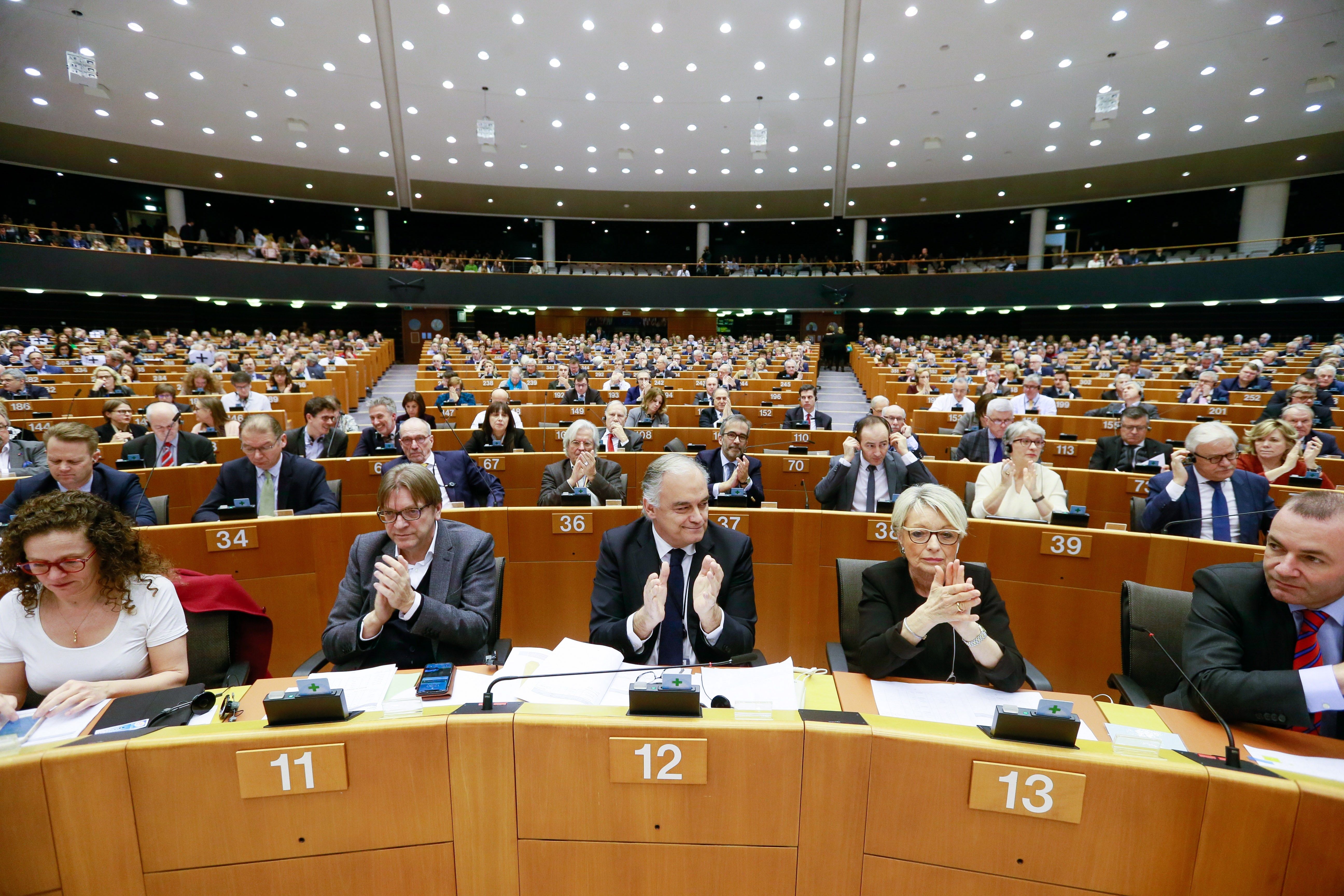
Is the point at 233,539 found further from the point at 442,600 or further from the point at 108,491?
the point at 442,600

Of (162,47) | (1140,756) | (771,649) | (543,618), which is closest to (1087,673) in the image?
(771,649)

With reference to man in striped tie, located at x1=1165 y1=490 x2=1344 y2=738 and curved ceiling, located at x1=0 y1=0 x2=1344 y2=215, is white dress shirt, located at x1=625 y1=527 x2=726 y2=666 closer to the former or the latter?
man in striped tie, located at x1=1165 y1=490 x2=1344 y2=738

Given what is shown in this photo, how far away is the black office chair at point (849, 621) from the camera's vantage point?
2146 mm

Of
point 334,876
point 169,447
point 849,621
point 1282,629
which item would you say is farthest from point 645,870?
point 169,447

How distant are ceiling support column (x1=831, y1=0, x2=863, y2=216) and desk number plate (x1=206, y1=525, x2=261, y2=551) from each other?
14.7 meters

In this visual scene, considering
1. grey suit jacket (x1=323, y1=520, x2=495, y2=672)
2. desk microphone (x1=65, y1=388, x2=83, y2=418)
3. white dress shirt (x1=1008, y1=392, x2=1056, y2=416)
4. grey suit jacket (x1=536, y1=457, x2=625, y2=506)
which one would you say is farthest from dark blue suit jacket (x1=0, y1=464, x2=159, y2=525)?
white dress shirt (x1=1008, y1=392, x2=1056, y2=416)

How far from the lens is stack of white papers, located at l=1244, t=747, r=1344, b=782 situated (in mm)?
1296

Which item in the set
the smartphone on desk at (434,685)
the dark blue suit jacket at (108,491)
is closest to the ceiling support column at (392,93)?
the dark blue suit jacket at (108,491)

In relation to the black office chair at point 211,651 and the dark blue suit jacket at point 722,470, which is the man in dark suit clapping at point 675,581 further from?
the dark blue suit jacket at point 722,470

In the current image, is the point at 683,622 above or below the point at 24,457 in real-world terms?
below

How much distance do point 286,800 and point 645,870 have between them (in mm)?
738

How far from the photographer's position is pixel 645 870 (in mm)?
1242

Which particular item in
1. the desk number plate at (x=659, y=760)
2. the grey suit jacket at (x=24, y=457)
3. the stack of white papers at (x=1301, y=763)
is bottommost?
the stack of white papers at (x=1301, y=763)

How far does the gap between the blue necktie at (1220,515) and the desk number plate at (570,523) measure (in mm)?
3484
